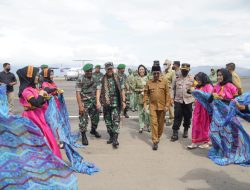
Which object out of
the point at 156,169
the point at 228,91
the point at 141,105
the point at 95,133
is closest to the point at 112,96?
the point at 95,133

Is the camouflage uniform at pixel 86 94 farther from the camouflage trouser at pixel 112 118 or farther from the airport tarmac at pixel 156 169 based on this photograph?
the airport tarmac at pixel 156 169

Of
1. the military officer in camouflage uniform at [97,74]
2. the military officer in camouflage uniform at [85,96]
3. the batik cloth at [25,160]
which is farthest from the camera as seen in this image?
the military officer in camouflage uniform at [97,74]

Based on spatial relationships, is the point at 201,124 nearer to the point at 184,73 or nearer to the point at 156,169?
the point at 184,73

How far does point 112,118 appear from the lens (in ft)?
25.6

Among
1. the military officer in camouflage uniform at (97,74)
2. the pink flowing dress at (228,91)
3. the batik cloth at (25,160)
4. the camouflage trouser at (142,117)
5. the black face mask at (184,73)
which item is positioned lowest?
the camouflage trouser at (142,117)

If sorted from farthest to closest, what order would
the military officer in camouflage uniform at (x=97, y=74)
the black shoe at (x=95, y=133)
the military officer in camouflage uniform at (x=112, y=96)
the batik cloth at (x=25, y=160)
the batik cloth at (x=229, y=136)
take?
the military officer in camouflage uniform at (x=97, y=74) → the black shoe at (x=95, y=133) → the military officer in camouflage uniform at (x=112, y=96) → the batik cloth at (x=229, y=136) → the batik cloth at (x=25, y=160)

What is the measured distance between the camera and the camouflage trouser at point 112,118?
7744mm

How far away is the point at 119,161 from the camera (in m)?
6.57

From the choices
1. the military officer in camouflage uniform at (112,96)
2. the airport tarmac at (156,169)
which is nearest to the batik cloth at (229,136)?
the airport tarmac at (156,169)

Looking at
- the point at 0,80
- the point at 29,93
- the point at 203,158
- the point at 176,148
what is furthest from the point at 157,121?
the point at 0,80

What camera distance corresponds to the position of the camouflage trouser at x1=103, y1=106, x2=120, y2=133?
774 centimetres

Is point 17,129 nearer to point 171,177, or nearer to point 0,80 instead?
point 171,177

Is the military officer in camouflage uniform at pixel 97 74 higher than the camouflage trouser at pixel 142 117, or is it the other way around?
the military officer in camouflage uniform at pixel 97 74

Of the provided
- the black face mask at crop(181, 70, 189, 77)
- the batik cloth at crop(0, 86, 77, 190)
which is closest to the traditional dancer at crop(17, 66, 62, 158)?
Result: the batik cloth at crop(0, 86, 77, 190)
